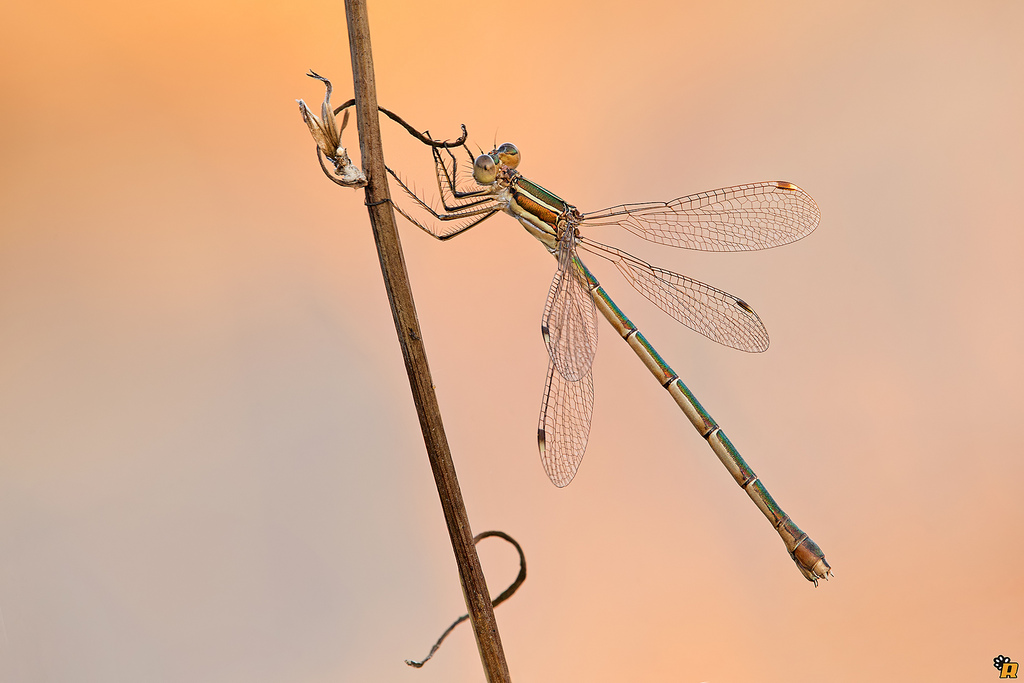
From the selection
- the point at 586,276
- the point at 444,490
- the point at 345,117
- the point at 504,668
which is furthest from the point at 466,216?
the point at 504,668

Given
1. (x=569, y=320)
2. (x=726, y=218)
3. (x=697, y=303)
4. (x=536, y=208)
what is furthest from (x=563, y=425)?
(x=726, y=218)

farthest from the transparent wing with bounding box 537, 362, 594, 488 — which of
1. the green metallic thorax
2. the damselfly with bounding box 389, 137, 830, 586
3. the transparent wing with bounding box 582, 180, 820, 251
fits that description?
the transparent wing with bounding box 582, 180, 820, 251

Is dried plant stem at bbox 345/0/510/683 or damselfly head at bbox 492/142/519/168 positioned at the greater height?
damselfly head at bbox 492/142/519/168

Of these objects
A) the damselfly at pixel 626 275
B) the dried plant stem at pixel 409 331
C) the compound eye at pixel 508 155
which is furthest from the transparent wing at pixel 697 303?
the dried plant stem at pixel 409 331

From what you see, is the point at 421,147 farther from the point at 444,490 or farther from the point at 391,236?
the point at 444,490

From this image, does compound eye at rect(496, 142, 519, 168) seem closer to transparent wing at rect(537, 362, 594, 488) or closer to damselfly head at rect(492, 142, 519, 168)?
damselfly head at rect(492, 142, 519, 168)

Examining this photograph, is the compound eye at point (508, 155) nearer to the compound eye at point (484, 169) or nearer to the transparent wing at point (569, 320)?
the compound eye at point (484, 169)

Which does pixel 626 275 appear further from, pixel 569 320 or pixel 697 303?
pixel 569 320
